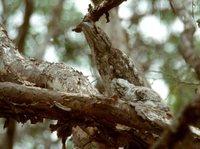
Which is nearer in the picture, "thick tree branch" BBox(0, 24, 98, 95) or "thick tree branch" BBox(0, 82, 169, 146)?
"thick tree branch" BBox(0, 82, 169, 146)

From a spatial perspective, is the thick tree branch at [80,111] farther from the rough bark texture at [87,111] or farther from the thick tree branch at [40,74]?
the thick tree branch at [40,74]

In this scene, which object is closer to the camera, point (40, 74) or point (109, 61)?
point (40, 74)

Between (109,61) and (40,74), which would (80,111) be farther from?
(109,61)

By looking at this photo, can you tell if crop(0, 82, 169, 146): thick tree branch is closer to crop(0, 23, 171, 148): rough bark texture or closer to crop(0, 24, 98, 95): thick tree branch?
crop(0, 23, 171, 148): rough bark texture

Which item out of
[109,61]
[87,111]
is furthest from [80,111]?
[109,61]

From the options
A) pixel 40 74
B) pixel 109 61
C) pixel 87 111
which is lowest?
pixel 87 111

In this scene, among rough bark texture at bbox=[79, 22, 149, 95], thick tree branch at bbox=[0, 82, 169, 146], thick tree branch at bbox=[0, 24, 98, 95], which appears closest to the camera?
thick tree branch at bbox=[0, 82, 169, 146]

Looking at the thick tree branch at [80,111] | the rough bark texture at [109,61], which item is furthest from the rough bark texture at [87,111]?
the rough bark texture at [109,61]

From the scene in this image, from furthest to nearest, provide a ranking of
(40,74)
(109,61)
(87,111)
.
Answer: (109,61) < (40,74) < (87,111)

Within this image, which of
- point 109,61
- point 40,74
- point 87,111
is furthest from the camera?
point 109,61

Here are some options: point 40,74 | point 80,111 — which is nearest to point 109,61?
point 40,74

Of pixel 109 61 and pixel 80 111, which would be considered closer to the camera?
pixel 80 111

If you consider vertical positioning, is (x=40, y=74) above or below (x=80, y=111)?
above

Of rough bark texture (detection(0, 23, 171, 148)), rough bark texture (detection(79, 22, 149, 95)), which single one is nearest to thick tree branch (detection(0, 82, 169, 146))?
rough bark texture (detection(0, 23, 171, 148))
